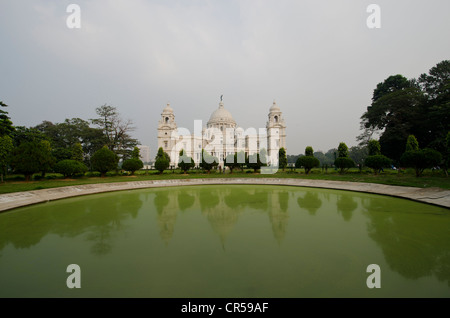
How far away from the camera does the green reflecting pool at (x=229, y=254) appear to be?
106 inches

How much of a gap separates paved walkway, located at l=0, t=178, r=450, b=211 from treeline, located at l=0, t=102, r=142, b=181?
683cm

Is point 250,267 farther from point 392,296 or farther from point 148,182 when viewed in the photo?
point 148,182

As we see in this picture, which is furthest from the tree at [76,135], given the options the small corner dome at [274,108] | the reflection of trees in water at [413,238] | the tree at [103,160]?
the reflection of trees in water at [413,238]

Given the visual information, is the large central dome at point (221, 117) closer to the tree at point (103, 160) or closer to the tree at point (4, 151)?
the tree at point (103, 160)

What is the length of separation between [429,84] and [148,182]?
37.7 meters

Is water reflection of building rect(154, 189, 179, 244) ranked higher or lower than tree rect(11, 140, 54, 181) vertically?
lower

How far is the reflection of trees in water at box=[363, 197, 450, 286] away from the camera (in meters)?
3.20

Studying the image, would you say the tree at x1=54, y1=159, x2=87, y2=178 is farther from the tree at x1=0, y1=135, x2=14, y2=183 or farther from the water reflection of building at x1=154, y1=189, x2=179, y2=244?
the water reflection of building at x1=154, y1=189, x2=179, y2=244

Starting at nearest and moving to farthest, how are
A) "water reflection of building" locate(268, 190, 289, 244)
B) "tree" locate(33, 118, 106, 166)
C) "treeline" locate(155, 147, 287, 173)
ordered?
"water reflection of building" locate(268, 190, 289, 244) → "treeline" locate(155, 147, 287, 173) → "tree" locate(33, 118, 106, 166)

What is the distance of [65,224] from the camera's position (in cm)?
594

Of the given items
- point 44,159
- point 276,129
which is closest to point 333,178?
point 44,159

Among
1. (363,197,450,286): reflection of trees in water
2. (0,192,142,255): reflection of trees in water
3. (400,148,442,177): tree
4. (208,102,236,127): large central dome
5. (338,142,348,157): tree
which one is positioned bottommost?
(0,192,142,255): reflection of trees in water

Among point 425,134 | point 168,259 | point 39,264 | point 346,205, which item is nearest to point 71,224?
point 39,264

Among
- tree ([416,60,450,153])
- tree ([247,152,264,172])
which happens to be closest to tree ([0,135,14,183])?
tree ([247,152,264,172])
